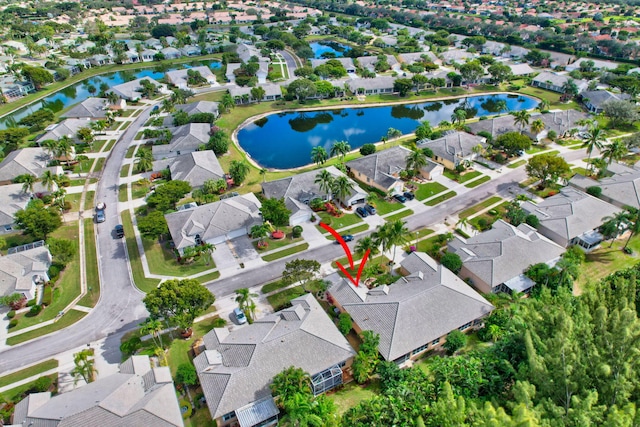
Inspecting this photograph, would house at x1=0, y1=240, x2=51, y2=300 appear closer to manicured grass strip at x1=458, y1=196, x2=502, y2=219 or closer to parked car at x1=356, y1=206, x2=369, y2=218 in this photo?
parked car at x1=356, y1=206, x2=369, y2=218

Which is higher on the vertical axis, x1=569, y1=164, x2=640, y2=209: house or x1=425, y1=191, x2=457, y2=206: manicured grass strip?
x1=569, y1=164, x2=640, y2=209: house

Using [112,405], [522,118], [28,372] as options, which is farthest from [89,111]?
[522,118]

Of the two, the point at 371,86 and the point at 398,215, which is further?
the point at 371,86

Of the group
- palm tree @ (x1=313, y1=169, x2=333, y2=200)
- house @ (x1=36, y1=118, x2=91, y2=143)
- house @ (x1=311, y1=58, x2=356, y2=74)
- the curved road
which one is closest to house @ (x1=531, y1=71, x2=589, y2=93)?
house @ (x1=311, y1=58, x2=356, y2=74)

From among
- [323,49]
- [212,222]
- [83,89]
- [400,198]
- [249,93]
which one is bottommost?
[323,49]

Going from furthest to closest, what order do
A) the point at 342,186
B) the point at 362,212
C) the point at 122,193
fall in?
1. the point at 122,193
2. the point at 362,212
3. the point at 342,186

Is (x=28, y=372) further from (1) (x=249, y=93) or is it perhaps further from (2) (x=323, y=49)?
(2) (x=323, y=49)
